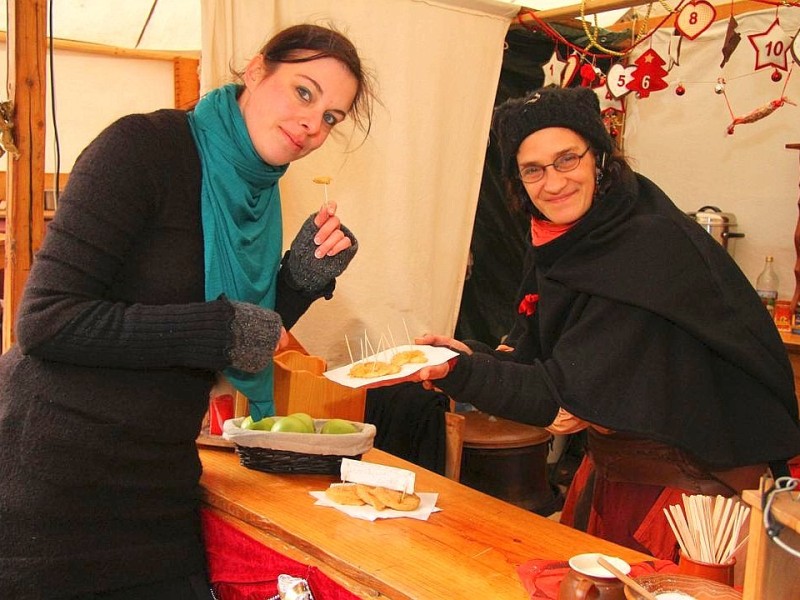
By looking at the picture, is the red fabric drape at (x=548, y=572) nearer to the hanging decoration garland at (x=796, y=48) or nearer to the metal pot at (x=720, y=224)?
the hanging decoration garland at (x=796, y=48)

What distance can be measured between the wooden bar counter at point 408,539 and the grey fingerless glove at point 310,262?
1.60 ft

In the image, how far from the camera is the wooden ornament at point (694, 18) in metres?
2.71

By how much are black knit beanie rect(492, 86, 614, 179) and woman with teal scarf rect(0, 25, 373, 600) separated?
41 centimetres

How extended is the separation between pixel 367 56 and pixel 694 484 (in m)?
1.86

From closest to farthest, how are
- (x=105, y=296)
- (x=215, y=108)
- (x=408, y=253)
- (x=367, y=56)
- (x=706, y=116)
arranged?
1. (x=105, y=296)
2. (x=215, y=108)
3. (x=367, y=56)
4. (x=408, y=253)
5. (x=706, y=116)

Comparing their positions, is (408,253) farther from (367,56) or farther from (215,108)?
(215,108)

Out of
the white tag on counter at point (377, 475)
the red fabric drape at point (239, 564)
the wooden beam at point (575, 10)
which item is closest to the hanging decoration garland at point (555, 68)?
the wooden beam at point (575, 10)

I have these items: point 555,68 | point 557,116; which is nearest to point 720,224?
point 555,68

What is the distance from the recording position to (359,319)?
305 centimetres

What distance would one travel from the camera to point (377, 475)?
6.08 feet

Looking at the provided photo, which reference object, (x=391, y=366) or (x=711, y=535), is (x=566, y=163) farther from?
(x=711, y=535)

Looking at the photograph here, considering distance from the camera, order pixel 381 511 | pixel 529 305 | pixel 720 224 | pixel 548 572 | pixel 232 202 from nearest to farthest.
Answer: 1. pixel 548 572
2. pixel 232 202
3. pixel 381 511
4. pixel 529 305
5. pixel 720 224

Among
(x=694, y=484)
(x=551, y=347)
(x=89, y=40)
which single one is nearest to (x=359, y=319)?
(x=551, y=347)

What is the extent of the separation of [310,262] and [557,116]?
0.65 meters
